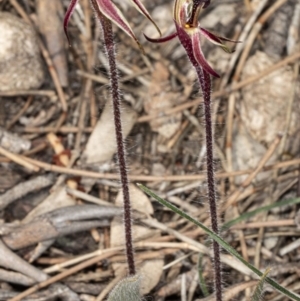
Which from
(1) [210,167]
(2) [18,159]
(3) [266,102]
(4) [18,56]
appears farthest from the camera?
(3) [266,102]

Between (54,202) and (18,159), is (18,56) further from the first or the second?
(54,202)

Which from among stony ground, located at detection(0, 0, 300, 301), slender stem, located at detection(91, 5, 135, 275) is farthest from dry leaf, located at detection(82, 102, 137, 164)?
slender stem, located at detection(91, 5, 135, 275)

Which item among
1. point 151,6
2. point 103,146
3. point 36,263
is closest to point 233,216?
point 103,146

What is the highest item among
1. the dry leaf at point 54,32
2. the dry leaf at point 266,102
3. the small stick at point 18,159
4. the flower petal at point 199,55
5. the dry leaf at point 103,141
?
the dry leaf at point 54,32

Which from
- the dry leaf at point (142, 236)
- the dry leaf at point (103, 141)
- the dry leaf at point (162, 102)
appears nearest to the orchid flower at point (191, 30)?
the dry leaf at point (142, 236)

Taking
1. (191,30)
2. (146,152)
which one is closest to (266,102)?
(146,152)

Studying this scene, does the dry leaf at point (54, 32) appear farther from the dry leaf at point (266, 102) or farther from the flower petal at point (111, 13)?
the flower petal at point (111, 13)
